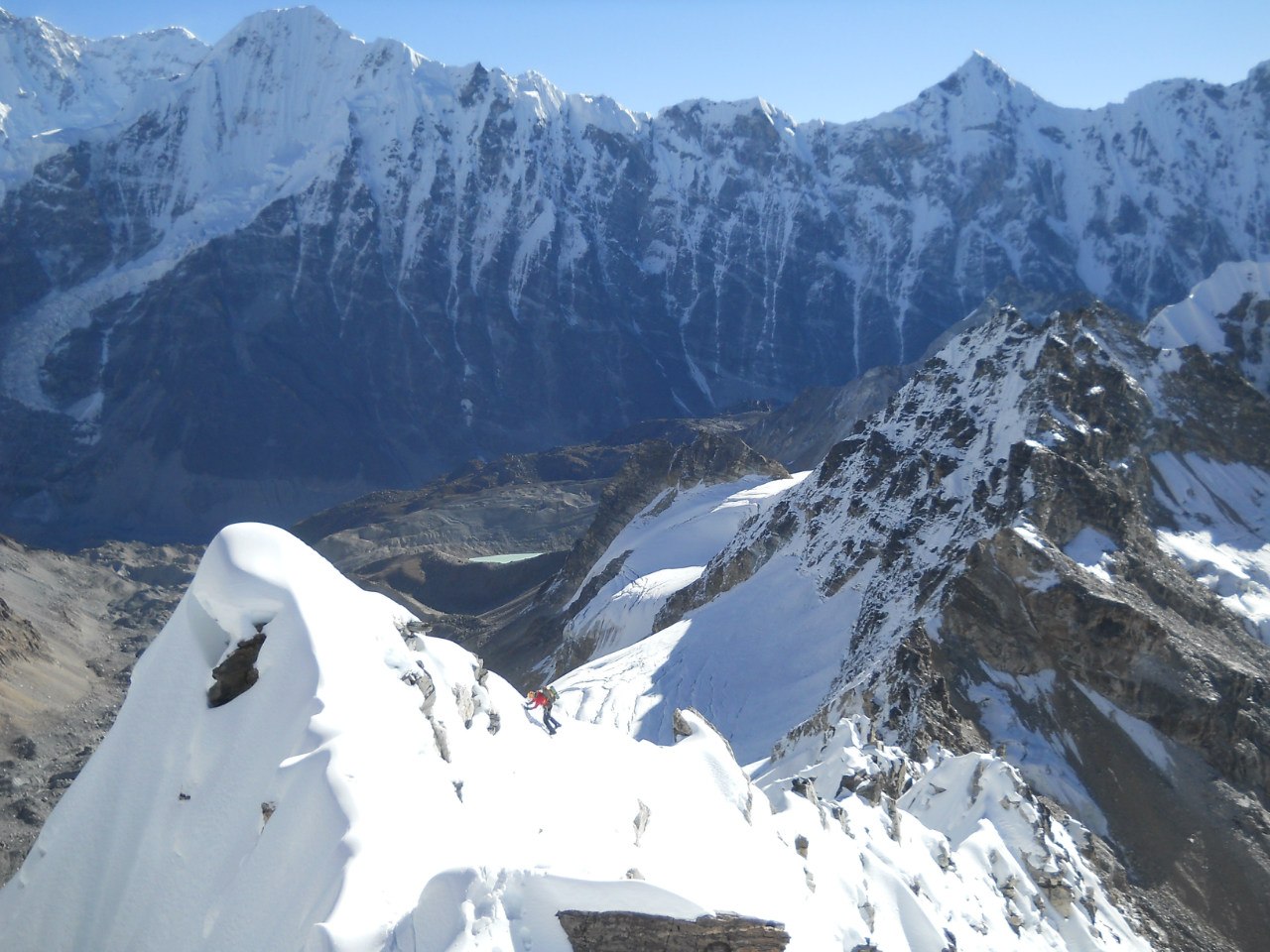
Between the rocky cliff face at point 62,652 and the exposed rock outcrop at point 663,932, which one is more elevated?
the exposed rock outcrop at point 663,932

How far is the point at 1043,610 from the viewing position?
1922 inches

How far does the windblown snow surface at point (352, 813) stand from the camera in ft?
52.7

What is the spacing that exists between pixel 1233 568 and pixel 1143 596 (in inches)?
411

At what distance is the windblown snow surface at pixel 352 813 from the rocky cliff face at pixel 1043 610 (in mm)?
9659

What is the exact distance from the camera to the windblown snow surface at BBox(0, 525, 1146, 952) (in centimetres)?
1606

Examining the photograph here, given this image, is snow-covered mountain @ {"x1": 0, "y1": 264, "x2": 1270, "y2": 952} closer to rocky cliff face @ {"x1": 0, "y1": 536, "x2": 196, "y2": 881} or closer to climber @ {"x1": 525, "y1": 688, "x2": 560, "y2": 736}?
climber @ {"x1": 525, "y1": 688, "x2": 560, "y2": 736}

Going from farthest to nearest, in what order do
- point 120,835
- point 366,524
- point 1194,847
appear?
1. point 366,524
2. point 1194,847
3. point 120,835

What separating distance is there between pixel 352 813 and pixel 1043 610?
37.8 m

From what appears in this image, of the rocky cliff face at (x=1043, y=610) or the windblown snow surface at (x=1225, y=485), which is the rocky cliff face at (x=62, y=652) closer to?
the rocky cliff face at (x=1043, y=610)

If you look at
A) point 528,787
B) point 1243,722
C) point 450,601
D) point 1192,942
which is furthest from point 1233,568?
point 450,601

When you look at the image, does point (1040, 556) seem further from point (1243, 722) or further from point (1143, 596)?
point (1243, 722)

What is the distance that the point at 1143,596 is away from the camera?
52594 mm

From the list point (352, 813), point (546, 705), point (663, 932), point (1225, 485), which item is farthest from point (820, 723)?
point (1225, 485)

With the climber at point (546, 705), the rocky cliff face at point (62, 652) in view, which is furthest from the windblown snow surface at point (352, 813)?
the rocky cliff face at point (62, 652)
